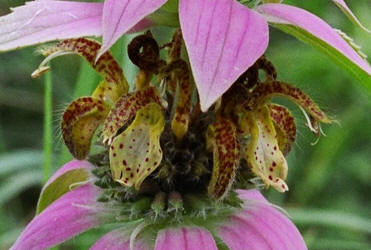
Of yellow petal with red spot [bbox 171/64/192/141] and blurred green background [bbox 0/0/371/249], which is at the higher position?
yellow petal with red spot [bbox 171/64/192/141]

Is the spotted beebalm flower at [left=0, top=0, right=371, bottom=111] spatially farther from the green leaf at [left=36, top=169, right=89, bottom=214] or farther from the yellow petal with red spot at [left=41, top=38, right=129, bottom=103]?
the green leaf at [left=36, top=169, right=89, bottom=214]

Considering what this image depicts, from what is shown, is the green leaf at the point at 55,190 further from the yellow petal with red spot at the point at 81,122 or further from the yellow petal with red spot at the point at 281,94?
the yellow petal with red spot at the point at 281,94

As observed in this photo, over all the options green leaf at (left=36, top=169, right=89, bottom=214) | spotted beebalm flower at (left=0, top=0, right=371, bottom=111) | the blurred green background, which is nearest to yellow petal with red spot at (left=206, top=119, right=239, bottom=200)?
spotted beebalm flower at (left=0, top=0, right=371, bottom=111)

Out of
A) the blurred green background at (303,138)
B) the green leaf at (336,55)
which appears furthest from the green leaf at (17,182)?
the green leaf at (336,55)

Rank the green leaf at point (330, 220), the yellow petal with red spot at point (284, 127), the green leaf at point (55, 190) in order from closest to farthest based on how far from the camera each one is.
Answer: the yellow petal with red spot at point (284, 127) < the green leaf at point (55, 190) < the green leaf at point (330, 220)

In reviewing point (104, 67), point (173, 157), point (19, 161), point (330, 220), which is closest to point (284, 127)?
point (173, 157)

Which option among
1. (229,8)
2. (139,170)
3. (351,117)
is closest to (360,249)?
(351,117)

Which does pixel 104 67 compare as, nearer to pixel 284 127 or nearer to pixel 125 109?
pixel 125 109

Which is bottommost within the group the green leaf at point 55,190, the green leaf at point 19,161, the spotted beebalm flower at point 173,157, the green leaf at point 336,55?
the green leaf at point 19,161
